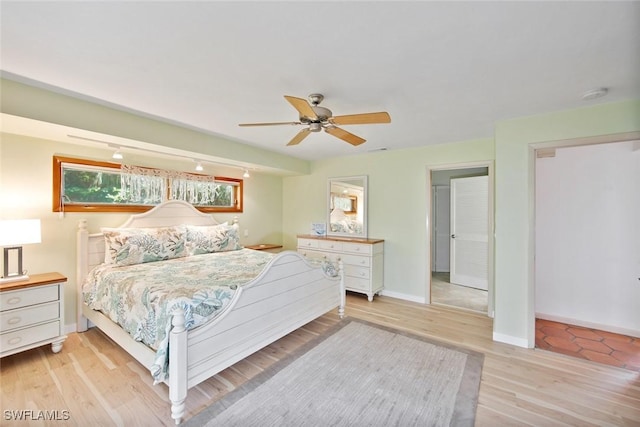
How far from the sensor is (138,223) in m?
3.36

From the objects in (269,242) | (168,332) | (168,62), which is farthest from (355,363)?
(269,242)

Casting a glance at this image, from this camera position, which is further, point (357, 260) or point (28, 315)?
point (357, 260)

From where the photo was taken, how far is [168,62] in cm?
179

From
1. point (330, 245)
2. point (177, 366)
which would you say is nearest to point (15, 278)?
point (177, 366)

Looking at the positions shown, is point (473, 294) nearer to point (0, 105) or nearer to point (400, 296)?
point (400, 296)

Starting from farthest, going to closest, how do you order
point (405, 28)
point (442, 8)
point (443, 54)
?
1. point (443, 54)
2. point (405, 28)
3. point (442, 8)

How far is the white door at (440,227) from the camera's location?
19.3ft

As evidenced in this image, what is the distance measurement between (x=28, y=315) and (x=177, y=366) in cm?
174

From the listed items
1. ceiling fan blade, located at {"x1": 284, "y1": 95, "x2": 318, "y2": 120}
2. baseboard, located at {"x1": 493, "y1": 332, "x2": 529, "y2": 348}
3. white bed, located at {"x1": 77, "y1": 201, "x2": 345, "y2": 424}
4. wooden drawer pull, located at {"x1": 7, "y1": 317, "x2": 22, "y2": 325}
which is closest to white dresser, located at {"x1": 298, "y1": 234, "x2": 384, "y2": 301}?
white bed, located at {"x1": 77, "y1": 201, "x2": 345, "y2": 424}

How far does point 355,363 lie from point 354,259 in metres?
1.91

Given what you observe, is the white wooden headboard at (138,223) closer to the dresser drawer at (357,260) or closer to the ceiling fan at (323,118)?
the dresser drawer at (357,260)

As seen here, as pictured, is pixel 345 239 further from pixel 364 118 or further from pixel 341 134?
pixel 364 118

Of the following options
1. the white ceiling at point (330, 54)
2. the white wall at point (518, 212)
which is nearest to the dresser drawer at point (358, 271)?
the white wall at point (518, 212)

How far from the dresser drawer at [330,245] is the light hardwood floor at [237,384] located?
1.72 meters
